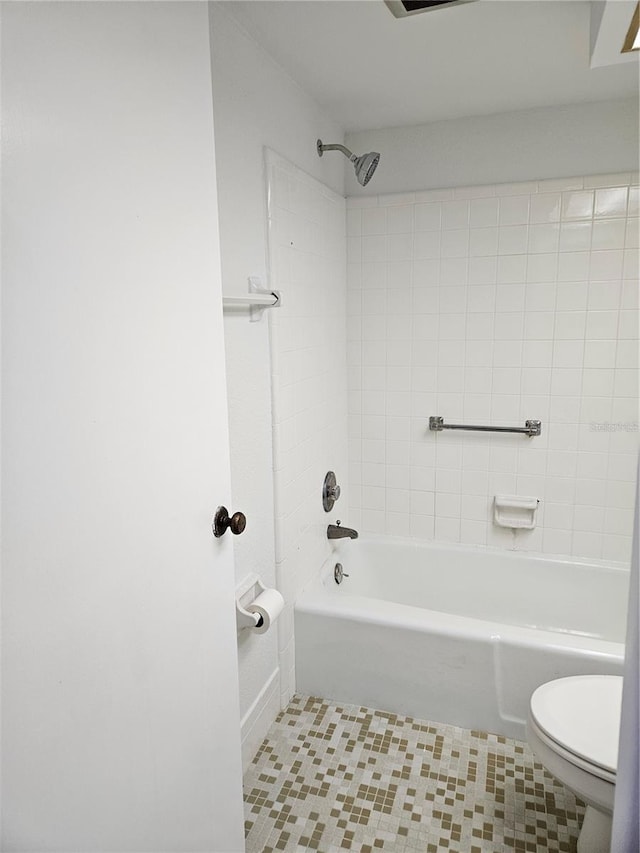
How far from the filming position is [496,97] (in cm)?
229

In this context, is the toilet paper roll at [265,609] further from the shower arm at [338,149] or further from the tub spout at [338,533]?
the shower arm at [338,149]

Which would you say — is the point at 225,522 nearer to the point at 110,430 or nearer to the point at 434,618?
the point at 110,430

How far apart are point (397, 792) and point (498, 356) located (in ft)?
5.86

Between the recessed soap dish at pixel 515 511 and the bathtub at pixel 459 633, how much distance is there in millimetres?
156

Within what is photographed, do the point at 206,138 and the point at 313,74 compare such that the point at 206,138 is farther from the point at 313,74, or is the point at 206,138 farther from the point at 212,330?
the point at 313,74

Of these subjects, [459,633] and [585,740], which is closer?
[585,740]

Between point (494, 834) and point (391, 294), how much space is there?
6.96ft

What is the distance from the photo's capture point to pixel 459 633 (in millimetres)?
2090

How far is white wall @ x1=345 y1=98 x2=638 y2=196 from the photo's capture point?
2.36 metres

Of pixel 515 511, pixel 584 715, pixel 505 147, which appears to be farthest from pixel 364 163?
pixel 584 715

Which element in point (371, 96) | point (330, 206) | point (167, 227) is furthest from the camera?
point (330, 206)

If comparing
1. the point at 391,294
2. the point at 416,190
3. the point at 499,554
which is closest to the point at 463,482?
the point at 499,554

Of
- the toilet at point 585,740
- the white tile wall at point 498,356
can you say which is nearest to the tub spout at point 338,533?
the white tile wall at point 498,356

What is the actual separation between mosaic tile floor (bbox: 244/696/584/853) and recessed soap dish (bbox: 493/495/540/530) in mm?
961
